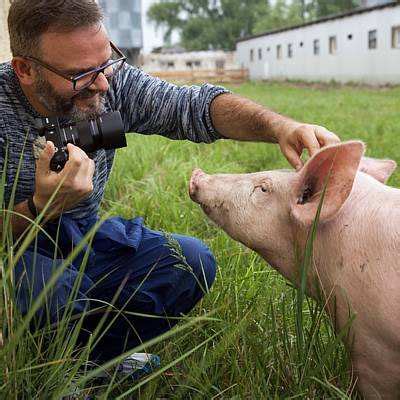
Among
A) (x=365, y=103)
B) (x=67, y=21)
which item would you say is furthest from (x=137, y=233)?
(x=365, y=103)

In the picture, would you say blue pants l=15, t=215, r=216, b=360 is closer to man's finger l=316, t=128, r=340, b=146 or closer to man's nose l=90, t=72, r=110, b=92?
man's nose l=90, t=72, r=110, b=92

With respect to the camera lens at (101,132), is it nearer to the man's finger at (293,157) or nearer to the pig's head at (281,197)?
the pig's head at (281,197)

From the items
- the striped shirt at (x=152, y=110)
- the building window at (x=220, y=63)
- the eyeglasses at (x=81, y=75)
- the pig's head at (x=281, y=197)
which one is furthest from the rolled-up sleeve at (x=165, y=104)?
the building window at (x=220, y=63)

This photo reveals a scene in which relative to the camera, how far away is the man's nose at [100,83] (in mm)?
2096

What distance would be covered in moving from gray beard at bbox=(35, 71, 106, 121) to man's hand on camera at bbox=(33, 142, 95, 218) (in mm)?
393

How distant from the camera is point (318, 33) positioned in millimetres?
25188

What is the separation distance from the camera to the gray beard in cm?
212

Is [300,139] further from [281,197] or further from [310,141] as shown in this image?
[281,197]

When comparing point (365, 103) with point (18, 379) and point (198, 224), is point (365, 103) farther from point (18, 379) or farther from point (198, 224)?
point (18, 379)

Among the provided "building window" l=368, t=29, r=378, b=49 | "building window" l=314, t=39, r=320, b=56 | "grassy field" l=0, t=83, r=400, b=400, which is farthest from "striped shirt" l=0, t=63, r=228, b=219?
"building window" l=314, t=39, r=320, b=56

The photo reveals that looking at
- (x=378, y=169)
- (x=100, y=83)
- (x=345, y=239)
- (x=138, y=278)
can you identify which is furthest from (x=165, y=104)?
(x=345, y=239)

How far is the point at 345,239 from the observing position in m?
1.87

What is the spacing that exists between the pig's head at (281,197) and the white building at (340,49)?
57.6 feet

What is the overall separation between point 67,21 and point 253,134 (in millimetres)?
788
